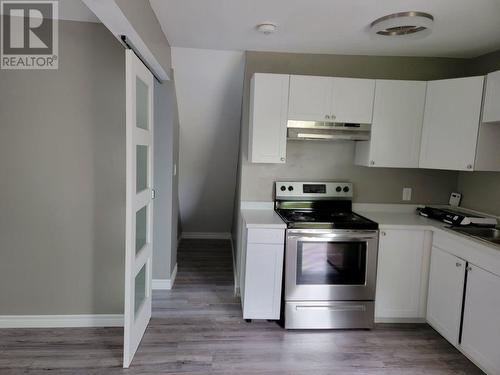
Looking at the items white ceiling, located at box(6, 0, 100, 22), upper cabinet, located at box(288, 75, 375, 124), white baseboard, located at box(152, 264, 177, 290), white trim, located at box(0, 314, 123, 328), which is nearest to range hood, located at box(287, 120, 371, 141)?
upper cabinet, located at box(288, 75, 375, 124)

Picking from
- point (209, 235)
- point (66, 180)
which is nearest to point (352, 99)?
point (66, 180)

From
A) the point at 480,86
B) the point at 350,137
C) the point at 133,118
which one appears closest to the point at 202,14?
the point at 133,118

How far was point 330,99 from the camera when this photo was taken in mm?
2752

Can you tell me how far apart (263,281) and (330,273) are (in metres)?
0.55

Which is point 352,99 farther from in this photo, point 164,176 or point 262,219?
point 164,176

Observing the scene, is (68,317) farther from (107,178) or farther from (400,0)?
(400,0)

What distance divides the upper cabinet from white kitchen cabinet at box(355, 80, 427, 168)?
0.11m

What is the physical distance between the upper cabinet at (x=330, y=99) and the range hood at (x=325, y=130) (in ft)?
0.15

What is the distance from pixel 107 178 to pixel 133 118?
29.4 inches

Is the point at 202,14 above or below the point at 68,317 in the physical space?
above

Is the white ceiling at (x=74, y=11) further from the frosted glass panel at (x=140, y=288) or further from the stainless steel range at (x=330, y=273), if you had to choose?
the stainless steel range at (x=330, y=273)

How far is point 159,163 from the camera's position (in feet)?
10.3

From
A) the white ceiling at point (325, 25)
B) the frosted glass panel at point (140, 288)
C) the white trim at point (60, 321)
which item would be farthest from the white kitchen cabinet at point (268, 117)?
the white trim at point (60, 321)

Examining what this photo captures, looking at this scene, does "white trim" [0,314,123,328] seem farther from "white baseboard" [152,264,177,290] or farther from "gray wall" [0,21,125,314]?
"white baseboard" [152,264,177,290]
